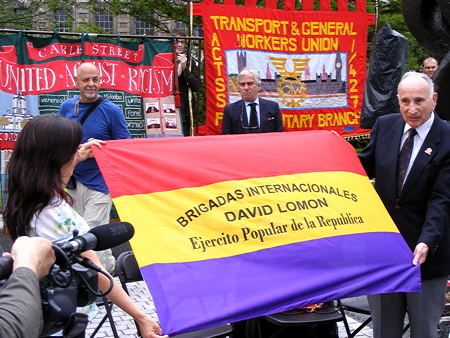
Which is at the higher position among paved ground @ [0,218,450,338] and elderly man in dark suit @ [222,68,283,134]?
elderly man in dark suit @ [222,68,283,134]

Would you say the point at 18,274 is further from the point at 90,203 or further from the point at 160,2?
the point at 160,2

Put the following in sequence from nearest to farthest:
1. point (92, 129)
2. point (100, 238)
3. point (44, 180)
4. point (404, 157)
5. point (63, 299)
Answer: point (63, 299) → point (100, 238) → point (44, 180) → point (404, 157) → point (92, 129)

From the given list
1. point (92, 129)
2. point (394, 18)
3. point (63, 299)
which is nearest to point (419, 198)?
point (63, 299)

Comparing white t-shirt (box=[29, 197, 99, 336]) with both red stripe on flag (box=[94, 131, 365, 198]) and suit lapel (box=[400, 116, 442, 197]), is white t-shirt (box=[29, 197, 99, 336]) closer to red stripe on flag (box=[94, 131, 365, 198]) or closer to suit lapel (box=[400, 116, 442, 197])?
red stripe on flag (box=[94, 131, 365, 198])

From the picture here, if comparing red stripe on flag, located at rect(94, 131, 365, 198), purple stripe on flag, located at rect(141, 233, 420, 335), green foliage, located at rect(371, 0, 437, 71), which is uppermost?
green foliage, located at rect(371, 0, 437, 71)

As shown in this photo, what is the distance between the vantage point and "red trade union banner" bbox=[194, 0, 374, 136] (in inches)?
320

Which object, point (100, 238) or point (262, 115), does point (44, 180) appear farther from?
point (262, 115)

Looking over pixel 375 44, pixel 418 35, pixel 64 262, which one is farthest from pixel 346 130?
pixel 64 262

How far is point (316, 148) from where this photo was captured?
3.85 metres

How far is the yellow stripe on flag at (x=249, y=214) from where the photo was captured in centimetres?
296

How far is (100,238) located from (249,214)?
53.8 inches

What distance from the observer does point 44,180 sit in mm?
2389

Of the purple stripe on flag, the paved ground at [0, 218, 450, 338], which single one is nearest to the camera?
the purple stripe on flag

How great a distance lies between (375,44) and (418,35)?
2479 mm
